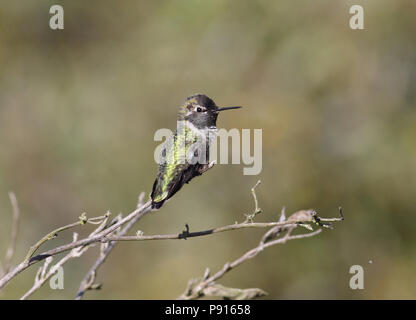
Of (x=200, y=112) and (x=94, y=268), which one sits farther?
(x=200, y=112)

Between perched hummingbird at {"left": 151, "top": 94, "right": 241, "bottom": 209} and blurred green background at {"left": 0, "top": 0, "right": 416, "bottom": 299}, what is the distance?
2.62 meters

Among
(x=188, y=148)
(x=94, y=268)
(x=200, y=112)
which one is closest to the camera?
(x=94, y=268)

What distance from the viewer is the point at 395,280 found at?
6.79 meters

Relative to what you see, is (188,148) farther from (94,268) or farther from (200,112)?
(94,268)

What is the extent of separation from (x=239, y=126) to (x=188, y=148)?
11.1ft

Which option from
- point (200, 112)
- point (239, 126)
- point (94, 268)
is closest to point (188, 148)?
point (200, 112)

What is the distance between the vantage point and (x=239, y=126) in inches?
291

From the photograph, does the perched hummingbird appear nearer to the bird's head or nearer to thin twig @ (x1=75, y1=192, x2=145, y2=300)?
the bird's head

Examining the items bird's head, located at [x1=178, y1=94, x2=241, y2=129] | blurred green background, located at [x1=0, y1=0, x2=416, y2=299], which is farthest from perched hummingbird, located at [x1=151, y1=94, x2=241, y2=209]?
blurred green background, located at [x1=0, y1=0, x2=416, y2=299]

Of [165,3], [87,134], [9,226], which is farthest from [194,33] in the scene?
[9,226]

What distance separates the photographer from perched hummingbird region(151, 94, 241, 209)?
378cm

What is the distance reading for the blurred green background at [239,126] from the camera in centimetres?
682

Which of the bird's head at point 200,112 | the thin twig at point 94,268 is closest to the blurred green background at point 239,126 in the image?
the bird's head at point 200,112

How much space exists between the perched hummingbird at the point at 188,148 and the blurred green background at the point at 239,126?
8.61ft
